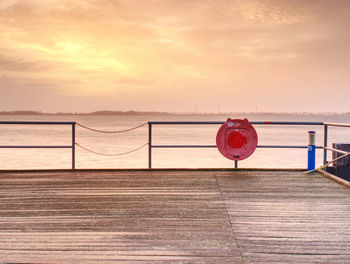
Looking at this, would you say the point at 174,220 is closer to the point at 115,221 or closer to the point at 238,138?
the point at 115,221

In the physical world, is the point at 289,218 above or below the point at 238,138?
below

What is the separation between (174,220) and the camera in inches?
125

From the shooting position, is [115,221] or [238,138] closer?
[115,221]

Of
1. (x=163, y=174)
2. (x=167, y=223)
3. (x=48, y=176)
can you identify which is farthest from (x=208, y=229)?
(x=48, y=176)

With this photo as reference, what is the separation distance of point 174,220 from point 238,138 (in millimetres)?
2733

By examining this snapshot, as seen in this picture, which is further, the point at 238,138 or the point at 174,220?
the point at 238,138

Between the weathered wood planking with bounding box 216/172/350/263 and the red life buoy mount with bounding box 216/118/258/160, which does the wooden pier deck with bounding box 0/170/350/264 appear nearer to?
the weathered wood planking with bounding box 216/172/350/263

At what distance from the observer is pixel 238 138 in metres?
5.64

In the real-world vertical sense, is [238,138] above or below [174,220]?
above

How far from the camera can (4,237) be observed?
279 cm

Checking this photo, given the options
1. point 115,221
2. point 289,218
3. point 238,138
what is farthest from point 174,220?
point 238,138

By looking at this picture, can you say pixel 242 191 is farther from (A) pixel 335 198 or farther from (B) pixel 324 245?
(B) pixel 324 245

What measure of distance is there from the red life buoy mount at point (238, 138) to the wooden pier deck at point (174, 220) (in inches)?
24.3

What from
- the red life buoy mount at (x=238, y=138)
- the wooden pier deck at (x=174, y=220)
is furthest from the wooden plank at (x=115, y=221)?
the red life buoy mount at (x=238, y=138)
